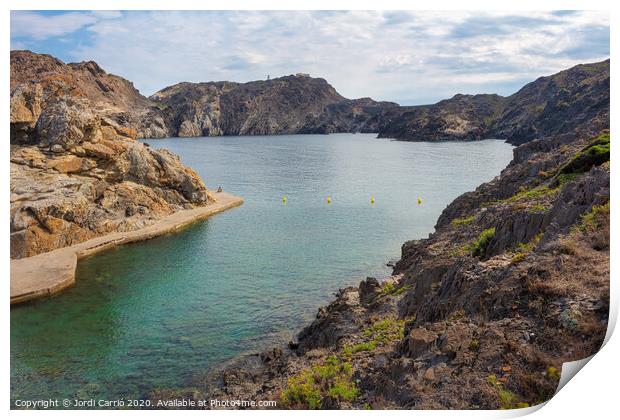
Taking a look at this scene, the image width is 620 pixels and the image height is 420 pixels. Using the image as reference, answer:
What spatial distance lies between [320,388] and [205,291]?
75.7 feet

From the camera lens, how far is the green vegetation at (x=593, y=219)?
2031cm

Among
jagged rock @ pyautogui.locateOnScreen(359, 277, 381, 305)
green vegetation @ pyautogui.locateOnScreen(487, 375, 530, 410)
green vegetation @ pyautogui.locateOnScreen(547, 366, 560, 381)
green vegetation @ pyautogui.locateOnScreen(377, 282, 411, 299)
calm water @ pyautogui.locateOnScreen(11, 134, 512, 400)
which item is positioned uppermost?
green vegetation @ pyautogui.locateOnScreen(547, 366, 560, 381)

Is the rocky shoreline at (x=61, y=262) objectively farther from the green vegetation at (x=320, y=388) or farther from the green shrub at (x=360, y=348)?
the green shrub at (x=360, y=348)

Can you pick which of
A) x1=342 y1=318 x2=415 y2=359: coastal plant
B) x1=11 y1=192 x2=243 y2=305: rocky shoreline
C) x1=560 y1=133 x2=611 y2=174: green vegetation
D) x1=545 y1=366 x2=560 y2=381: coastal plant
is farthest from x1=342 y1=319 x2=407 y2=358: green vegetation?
x1=11 y1=192 x2=243 y2=305: rocky shoreline

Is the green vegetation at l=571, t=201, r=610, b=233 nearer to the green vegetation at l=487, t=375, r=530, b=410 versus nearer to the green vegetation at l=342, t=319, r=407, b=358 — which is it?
the green vegetation at l=487, t=375, r=530, b=410

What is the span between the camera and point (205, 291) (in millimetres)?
40625

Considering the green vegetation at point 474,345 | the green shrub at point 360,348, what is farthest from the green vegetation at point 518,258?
the green shrub at point 360,348

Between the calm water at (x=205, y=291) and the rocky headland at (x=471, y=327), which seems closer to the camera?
the rocky headland at (x=471, y=327)

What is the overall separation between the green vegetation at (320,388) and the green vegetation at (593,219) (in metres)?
11.4

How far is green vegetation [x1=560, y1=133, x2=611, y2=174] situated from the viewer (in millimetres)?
29094

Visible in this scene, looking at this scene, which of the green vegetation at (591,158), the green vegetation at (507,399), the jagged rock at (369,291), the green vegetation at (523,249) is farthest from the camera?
the jagged rock at (369,291)

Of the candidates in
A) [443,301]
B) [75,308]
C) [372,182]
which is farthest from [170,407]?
[372,182]

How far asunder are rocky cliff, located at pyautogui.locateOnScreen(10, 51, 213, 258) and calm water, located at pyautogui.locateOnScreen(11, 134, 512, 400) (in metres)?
5.53

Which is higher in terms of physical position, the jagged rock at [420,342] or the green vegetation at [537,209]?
the green vegetation at [537,209]
